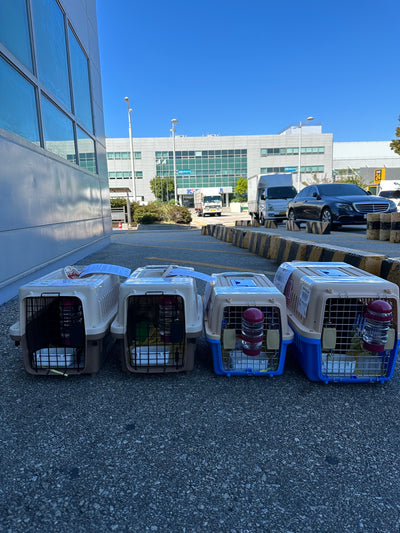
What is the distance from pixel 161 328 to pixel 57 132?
20.0 ft

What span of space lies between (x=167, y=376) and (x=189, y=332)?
42cm

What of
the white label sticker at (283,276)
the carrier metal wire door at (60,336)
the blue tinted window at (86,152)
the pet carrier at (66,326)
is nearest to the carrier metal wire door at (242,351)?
the white label sticker at (283,276)

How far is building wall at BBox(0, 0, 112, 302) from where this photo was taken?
466 cm

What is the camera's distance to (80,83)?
9445mm

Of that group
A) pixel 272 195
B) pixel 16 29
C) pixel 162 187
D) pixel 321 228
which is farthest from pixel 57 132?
pixel 162 187

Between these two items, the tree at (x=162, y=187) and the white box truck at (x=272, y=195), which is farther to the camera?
the tree at (x=162, y=187)

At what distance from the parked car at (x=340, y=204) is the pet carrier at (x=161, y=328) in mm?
10765

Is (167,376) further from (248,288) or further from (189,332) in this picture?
(248,288)

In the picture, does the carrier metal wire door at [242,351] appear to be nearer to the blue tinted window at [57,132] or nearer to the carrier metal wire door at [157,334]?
the carrier metal wire door at [157,334]

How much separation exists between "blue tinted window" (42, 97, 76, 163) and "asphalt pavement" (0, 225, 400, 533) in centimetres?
521

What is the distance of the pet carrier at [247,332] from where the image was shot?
7.75ft

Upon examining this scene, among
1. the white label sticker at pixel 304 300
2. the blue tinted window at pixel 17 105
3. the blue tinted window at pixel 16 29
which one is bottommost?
the white label sticker at pixel 304 300

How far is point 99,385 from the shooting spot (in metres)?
2.42

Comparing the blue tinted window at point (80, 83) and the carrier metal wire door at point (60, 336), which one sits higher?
the blue tinted window at point (80, 83)
